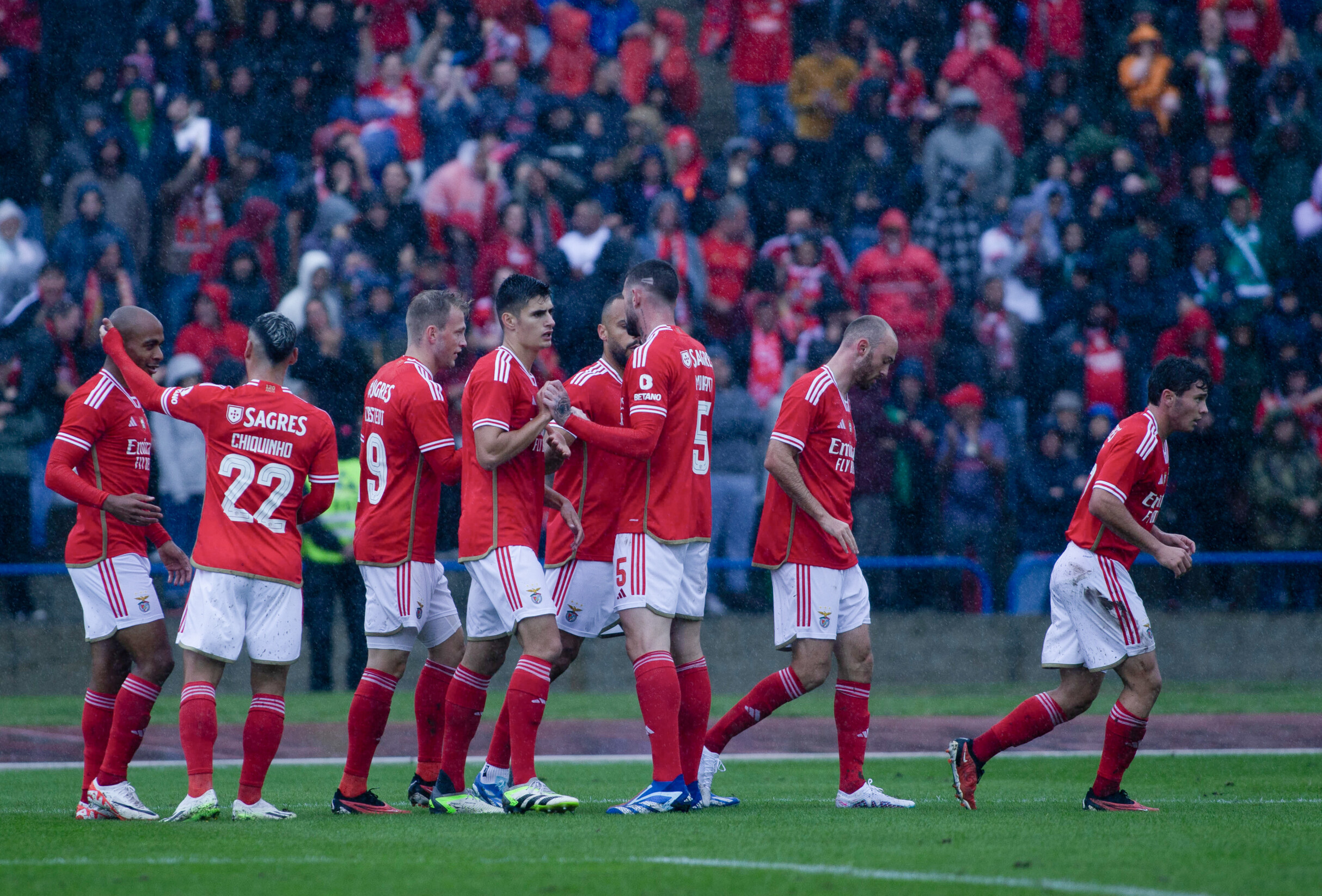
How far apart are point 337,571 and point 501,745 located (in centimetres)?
619

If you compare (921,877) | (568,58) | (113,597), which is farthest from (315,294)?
(921,877)

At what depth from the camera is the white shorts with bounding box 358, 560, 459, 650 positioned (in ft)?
25.1

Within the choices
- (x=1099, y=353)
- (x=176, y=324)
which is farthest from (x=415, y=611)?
(x=1099, y=353)

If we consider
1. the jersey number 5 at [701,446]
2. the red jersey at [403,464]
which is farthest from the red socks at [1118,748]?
the red jersey at [403,464]

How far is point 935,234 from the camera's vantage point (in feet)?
56.0

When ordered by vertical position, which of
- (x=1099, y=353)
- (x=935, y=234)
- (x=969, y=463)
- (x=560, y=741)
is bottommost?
(x=560, y=741)

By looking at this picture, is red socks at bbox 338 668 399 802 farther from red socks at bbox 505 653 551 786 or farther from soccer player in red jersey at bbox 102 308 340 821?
red socks at bbox 505 653 551 786

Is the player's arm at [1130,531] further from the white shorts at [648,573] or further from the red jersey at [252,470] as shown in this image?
the red jersey at [252,470]

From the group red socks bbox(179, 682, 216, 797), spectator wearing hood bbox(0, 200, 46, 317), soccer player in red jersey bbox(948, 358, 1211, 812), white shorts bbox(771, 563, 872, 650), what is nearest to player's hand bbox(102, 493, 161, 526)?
red socks bbox(179, 682, 216, 797)

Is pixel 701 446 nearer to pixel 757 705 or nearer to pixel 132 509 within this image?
pixel 757 705

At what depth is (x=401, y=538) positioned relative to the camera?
767 cm

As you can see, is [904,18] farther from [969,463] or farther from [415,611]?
[415,611]

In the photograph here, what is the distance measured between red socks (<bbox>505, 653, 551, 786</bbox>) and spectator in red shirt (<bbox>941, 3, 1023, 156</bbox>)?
13139mm

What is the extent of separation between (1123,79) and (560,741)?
11803 mm
